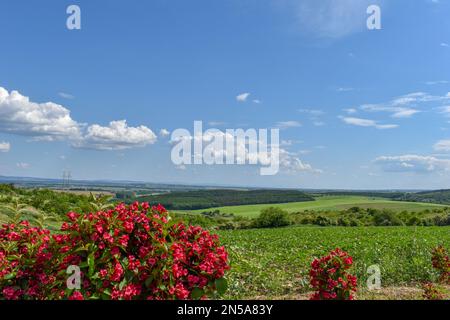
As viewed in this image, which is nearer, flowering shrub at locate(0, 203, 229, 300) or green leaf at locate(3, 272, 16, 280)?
flowering shrub at locate(0, 203, 229, 300)

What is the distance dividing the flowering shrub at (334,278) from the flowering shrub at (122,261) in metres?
1.51

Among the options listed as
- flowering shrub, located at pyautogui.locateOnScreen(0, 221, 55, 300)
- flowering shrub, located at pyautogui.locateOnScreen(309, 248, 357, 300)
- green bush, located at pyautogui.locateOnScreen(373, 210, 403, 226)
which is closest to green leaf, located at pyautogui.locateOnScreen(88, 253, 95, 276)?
flowering shrub, located at pyautogui.locateOnScreen(0, 221, 55, 300)

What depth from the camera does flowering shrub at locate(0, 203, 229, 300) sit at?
371 centimetres

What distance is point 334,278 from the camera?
462 centimetres

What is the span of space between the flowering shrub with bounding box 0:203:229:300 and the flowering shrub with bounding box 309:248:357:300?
1.51 metres

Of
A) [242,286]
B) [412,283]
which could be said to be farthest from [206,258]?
[412,283]

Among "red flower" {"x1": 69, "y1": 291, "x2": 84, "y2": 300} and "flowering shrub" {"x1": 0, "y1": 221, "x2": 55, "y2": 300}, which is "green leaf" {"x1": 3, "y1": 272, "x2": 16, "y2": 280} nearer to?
"flowering shrub" {"x1": 0, "y1": 221, "x2": 55, "y2": 300}

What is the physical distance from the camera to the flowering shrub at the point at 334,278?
4574 mm

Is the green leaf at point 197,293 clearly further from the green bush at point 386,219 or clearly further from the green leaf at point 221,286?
the green bush at point 386,219

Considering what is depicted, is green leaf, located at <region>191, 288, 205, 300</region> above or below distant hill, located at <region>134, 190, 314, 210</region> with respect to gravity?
above

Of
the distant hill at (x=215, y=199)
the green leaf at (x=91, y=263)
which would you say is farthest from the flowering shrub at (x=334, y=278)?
the distant hill at (x=215, y=199)

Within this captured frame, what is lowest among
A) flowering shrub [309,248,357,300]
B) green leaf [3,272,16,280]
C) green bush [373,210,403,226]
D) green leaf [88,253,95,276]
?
green bush [373,210,403,226]

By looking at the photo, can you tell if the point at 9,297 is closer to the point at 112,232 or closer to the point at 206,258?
the point at 112,232

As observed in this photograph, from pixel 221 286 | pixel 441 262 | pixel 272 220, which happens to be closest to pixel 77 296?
pixel 221 286
